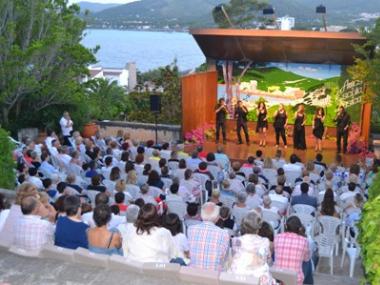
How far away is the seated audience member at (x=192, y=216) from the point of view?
279 inches

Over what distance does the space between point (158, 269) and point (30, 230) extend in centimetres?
145

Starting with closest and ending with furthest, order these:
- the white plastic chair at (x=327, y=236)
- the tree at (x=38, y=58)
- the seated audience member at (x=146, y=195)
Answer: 1. the white plastic chair at (x=327, y=236)
2. the seated audience member at (x=146, y=195)
3. the tree at (x=38, y=58)

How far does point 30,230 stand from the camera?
18.5 ft

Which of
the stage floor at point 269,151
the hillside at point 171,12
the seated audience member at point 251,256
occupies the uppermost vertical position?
the hillside at point 171,12

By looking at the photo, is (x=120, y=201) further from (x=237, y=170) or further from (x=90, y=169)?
(x=237, y=170)

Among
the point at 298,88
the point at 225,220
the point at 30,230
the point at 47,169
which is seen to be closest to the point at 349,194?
the point at 225,220

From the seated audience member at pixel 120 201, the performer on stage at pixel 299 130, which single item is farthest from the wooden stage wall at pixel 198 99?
the seated audience member at pixel 120 201

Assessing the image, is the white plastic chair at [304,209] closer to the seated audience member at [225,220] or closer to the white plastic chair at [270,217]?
the white plastic chair at [270,217]

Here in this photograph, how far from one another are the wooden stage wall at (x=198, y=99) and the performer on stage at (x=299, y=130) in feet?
9.59

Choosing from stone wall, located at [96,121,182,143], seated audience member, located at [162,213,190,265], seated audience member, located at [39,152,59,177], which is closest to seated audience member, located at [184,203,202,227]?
seated audience member, located at [162,213,190,265]

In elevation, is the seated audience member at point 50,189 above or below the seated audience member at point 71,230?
below

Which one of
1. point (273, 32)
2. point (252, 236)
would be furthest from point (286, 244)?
point (273, 32)

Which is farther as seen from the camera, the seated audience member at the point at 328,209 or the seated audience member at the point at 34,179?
the seated audience member at the point at 34,179

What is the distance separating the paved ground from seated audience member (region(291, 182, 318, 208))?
13.3 ft
